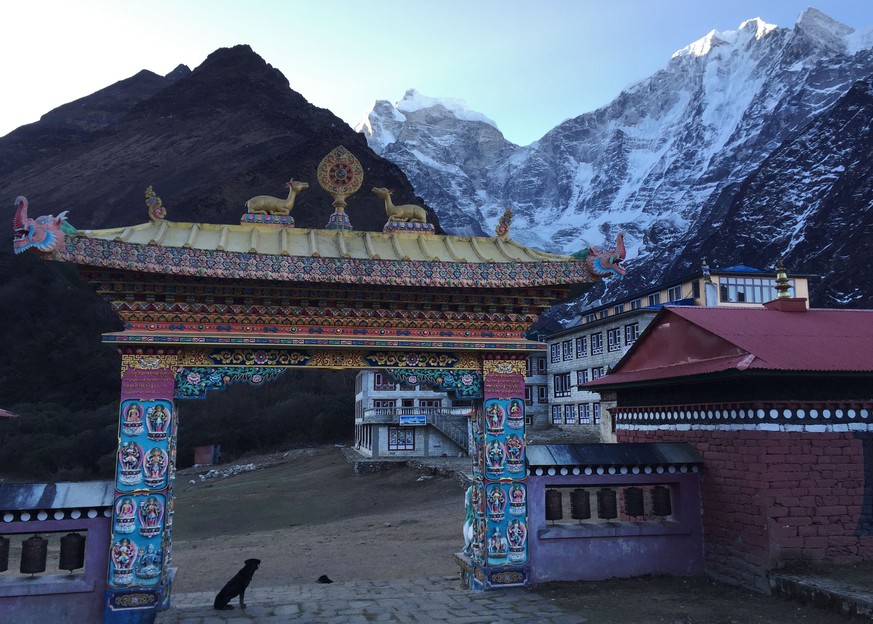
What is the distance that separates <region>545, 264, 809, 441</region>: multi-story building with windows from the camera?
40.9 meters

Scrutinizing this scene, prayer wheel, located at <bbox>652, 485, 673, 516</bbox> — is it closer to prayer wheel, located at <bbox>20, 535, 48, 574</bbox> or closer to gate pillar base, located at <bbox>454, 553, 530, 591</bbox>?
gate pillar base, located at <bbox>454, 553, 530, 591</bbox>

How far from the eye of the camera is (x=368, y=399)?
1731 inches

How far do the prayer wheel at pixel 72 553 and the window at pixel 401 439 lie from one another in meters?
32.7

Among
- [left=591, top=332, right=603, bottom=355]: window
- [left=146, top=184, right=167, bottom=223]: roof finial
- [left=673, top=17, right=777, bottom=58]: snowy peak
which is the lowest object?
[left=146, top=184, right=167, bottom=223]: roof finial

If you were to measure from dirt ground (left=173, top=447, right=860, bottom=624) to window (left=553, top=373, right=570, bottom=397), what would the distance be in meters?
16.5

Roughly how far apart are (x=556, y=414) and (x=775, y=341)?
129 feet

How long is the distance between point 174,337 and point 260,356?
44.3 inches

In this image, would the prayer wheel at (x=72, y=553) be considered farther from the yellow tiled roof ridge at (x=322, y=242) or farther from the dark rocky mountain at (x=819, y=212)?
the dark rocky mountain at (x=819, y=212)

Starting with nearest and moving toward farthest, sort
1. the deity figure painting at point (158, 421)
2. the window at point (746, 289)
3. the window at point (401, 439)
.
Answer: the deity figure painting at point (158, 421) → the window at point (401, 439) → the window at point (746, 289)

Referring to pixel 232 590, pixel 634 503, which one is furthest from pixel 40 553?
pixel 634 503

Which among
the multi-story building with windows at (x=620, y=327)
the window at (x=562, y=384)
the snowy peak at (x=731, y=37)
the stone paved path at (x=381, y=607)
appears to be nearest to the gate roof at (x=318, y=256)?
the stone paved path at (x=381, y=607)

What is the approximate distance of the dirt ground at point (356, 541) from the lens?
26.9ft

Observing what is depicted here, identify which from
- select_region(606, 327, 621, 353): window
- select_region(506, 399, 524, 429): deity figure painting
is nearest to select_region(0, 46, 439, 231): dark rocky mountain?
select_region(606, 327, 621, 353): window

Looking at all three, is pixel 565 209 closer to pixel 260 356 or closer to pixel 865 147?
pixel 865 147
